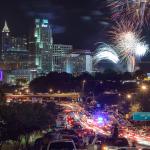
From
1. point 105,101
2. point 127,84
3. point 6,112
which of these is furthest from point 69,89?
point 6,112

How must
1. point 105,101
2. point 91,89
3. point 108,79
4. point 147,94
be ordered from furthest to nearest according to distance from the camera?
point 108,79 < point 91,89 < point 105,101 < point 147,94

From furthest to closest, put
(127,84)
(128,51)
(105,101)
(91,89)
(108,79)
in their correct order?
(108,79)
(91,89)
(127,84)
(105,101)
(128,51)

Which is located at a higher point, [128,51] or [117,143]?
[128,51]

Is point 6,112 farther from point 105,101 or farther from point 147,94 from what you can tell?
point 105,101

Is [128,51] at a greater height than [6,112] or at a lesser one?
greater

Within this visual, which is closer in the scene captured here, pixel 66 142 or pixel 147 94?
pixel 66 142

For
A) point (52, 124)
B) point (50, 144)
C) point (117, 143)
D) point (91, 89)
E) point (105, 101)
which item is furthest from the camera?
point (91, 89)

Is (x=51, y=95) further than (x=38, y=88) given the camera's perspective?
No

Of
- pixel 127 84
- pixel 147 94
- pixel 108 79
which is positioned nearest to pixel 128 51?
pixel 147 94

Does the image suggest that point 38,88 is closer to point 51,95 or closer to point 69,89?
point 69,89
